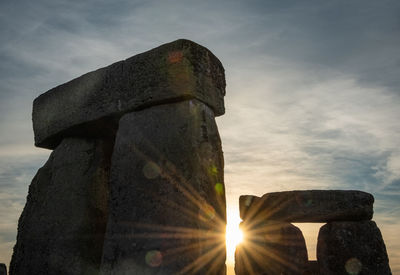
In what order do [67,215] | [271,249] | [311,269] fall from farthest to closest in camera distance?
1. [311,269]
2. [271,249]
3. [67,215]

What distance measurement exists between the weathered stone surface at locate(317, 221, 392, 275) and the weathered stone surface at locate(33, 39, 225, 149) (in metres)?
4.70

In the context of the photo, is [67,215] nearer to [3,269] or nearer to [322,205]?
[3,269]

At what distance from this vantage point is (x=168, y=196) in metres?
2.34

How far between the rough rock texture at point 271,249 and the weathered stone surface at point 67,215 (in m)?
4.54

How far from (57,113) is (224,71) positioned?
4.70ft

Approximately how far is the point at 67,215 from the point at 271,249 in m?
4.94

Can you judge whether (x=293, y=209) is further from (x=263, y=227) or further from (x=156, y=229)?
(x=156, y=229)

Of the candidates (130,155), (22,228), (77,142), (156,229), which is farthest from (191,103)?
(22,228)

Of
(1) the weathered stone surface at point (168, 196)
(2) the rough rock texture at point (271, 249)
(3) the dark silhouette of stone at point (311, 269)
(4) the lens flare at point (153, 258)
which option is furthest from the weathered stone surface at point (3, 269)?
(3) the dark silhouette of stone at point (311, 269)

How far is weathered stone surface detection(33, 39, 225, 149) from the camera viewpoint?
2.53 m

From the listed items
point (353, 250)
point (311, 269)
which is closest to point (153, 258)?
point (353, 250)

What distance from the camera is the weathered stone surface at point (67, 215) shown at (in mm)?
2844

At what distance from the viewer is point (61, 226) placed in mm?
2945

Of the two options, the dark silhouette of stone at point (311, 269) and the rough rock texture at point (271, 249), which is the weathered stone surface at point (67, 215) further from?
the dark silhouette of stone at point (311, 269)
